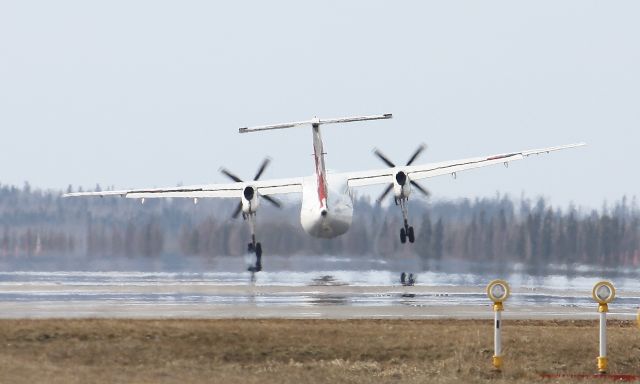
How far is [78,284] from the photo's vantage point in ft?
169

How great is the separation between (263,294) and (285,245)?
24.8 metres

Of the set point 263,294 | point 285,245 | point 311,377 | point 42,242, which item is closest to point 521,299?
point 263,294

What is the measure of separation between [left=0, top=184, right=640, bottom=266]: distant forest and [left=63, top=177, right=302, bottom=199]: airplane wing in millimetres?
1745

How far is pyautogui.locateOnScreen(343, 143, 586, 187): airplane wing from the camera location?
214 feet

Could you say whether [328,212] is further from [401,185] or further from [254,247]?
[254,247]

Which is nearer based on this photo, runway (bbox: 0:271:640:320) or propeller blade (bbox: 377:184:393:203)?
runway (bbox: 0:271:640:320)

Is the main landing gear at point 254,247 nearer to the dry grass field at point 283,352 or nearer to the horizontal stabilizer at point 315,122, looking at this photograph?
the horizontal stabilizer at point 315,122

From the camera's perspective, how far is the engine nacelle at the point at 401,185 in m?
60.8

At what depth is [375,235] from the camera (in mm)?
74688

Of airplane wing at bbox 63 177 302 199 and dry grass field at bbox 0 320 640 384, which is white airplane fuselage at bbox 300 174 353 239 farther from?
dry grass field at bbox 0 320 640 384

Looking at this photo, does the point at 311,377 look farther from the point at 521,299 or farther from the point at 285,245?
the point at 285,245

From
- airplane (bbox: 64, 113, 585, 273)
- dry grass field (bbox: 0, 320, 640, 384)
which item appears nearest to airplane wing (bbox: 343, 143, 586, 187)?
airplane (bbox: 64, 113, 585, 273)

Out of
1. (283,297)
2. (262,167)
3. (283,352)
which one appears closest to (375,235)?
(262,167)

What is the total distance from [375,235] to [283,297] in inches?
1249
